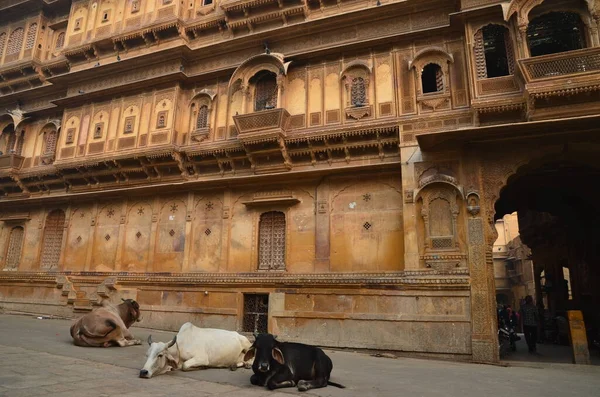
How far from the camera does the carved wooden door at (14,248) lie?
18.0 meters

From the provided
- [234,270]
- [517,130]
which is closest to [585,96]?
[517,130]

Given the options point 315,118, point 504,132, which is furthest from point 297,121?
point 504,132

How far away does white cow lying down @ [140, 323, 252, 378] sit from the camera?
20.4 feet

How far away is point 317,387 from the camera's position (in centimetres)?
566

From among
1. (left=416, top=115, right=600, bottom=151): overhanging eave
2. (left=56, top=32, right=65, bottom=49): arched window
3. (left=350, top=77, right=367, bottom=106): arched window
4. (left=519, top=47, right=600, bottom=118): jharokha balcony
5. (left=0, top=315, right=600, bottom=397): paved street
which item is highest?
(left=56, top=32, right=65, bottom=49): arched window

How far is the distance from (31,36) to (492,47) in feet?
68.2

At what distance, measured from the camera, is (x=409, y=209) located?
36.4 feet

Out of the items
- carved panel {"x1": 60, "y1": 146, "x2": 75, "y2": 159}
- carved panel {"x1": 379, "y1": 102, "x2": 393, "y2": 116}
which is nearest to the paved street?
carved panel {"x1": 379, "y1": 102, "x2": 393, "y2": 116}

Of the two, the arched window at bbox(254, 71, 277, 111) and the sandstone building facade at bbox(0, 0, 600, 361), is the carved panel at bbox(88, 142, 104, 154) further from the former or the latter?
the arched window at bbox(254, 71, 277, 111)

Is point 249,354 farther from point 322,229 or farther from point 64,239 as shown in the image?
point 64,239

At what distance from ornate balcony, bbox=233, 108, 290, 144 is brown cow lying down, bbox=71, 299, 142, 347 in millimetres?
6575

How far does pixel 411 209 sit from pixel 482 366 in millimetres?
4141

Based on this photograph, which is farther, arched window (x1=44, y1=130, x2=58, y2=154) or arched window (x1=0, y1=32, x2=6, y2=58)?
arched window (x1=0, y1=32, x2=6, y2=58)

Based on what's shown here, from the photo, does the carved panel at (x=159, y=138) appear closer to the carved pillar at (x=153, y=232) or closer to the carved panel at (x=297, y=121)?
the carved pillar at (x=153, y=232)
